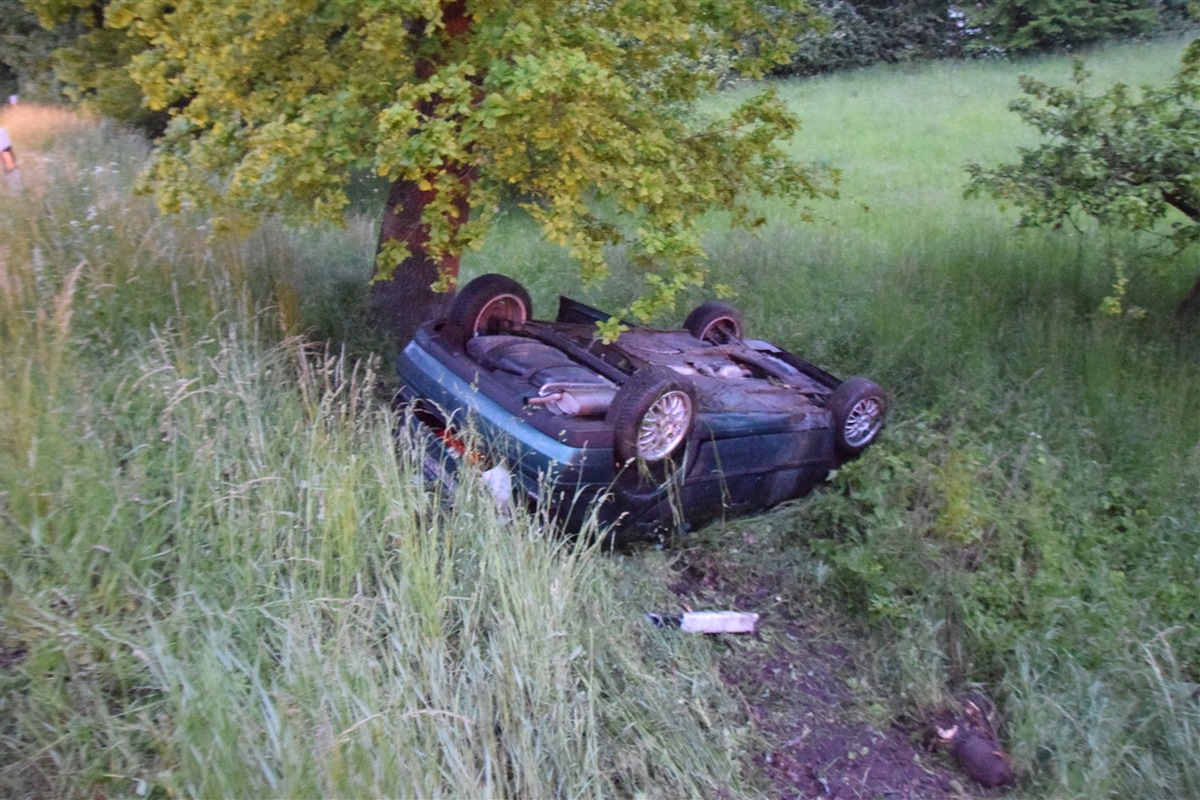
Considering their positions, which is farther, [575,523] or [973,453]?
[973,453]

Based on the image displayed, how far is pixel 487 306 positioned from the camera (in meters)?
5.57

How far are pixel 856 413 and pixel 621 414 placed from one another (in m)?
1.91

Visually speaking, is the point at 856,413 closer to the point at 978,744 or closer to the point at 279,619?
the point at 978,744

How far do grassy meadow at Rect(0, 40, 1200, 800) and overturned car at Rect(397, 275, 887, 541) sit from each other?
9.5 inches

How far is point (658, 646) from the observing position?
4.30m

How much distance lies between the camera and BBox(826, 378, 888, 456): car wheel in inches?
227

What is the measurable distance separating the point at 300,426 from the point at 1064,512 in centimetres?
428

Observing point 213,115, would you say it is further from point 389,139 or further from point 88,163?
point 88,163

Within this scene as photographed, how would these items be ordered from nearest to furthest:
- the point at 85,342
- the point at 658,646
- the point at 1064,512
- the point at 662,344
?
1. the point at 658,646
2. the point at 85,342
3. the point at 1064,512
4. the point at 662,344

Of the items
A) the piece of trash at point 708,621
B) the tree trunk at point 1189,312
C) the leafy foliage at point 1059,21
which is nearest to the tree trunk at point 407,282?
the piece of trash at point 708,621

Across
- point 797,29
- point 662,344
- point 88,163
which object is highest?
point 797,29

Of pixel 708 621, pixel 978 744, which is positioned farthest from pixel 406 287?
pixel 978 744

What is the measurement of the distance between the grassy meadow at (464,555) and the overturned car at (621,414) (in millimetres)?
242

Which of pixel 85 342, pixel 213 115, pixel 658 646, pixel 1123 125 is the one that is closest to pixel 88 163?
pixel 213 115
